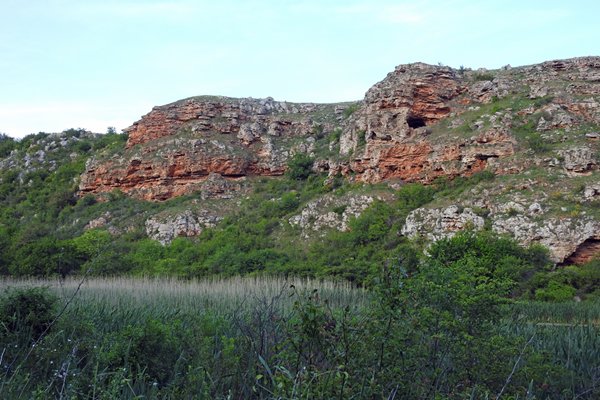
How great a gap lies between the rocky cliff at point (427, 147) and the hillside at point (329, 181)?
10 centimetres

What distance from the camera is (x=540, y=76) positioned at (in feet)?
119

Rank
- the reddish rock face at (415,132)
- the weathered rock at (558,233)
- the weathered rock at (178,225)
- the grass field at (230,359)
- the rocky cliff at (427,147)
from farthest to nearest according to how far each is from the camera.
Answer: the weathered rock at (178,225) < the reddish rock face at (415,132) < the rocky cliff at (427,147) < the weathered rock at (558,233) < the grass field at (230,359)

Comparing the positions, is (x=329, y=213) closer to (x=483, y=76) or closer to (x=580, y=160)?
(x=580, y=160)

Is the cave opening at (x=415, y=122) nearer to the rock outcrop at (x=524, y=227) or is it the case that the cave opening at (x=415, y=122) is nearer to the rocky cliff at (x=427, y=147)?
the rocky cliff at (x=427, y=147)

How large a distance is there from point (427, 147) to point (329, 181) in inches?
302

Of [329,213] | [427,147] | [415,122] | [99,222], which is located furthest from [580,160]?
[99,222]

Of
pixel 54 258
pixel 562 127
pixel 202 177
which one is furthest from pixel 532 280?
pixel 202 177

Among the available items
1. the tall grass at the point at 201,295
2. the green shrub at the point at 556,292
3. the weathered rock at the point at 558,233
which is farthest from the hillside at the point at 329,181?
the tall grass at the point at 201,295

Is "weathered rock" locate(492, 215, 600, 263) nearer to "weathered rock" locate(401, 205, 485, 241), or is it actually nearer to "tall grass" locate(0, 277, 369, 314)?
"weathered rock" locate(401, 205, 485, 241)

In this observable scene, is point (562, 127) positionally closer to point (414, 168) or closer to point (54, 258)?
point (414, 168)

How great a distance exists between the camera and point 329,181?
1565 inches

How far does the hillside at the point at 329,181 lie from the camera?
2872cm

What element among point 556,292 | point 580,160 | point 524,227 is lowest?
point 556,292

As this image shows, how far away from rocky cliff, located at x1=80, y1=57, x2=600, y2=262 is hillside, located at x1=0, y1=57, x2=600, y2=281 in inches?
3.9
